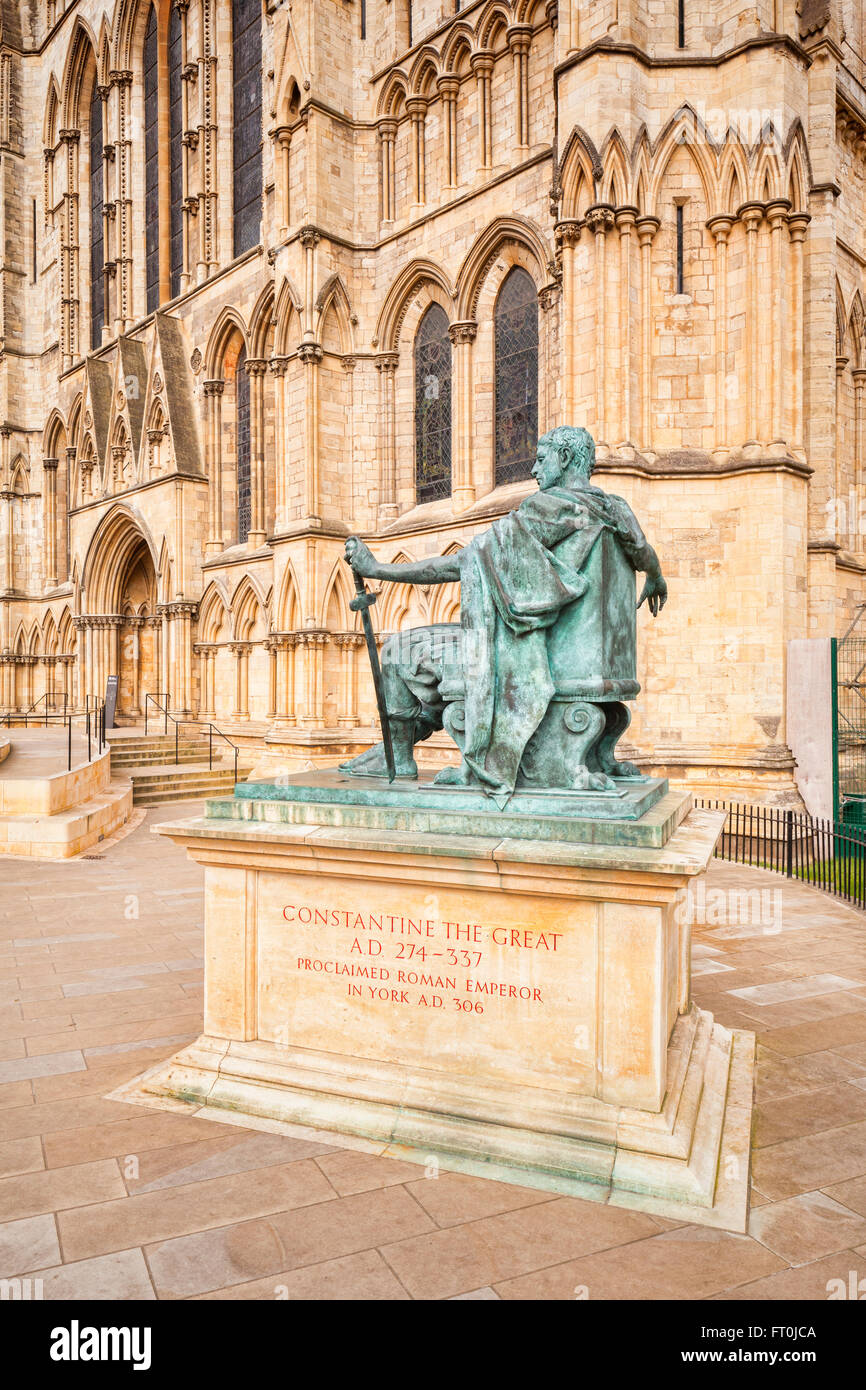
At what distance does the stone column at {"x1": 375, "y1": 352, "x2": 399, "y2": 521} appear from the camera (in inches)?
658

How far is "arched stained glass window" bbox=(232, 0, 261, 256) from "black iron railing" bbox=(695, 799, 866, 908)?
16.8m

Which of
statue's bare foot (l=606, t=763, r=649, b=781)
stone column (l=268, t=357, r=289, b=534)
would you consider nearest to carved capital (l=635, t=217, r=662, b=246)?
stone column (l=268, t=357, r=289, b=534)

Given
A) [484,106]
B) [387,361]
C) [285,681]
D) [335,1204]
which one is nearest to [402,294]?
[387,361]

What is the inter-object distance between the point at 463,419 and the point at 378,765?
11910 mm

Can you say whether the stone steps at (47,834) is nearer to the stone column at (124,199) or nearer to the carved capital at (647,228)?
the carved capital at (647,228)

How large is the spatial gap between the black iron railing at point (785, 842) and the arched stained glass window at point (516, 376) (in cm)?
658

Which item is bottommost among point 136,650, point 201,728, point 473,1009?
point 473,1009

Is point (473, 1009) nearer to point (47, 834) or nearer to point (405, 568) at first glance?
point (405, 568)

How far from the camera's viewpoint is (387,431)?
16750 mm

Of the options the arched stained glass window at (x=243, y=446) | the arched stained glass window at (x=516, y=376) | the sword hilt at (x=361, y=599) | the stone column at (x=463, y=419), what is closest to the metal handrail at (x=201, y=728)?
the arched stained glass window at (x=243, y=446)

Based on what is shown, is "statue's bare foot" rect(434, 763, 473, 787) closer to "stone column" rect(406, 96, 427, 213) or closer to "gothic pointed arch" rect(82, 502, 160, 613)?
"stone column" rect(406, 96, 427, 213)

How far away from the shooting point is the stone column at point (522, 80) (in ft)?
46.4

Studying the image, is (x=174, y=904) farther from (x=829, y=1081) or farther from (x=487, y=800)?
(x=829, y=1081)
